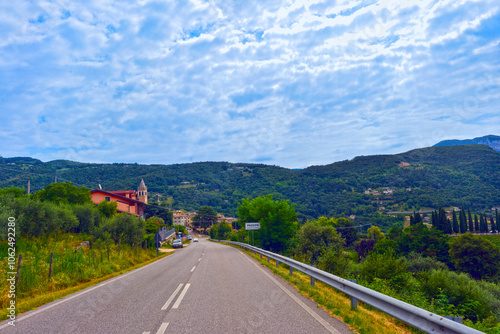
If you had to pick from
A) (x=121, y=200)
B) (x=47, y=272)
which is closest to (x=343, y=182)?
(x=121, y=200)

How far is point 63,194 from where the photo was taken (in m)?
39.5

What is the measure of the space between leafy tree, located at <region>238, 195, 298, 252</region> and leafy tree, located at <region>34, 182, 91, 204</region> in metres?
24.6

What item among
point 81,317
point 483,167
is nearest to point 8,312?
point 81,317

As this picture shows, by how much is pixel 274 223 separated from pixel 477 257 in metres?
34.6

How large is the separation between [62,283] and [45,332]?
717cm

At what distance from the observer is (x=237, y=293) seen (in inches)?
334

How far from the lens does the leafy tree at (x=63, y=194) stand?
125ft

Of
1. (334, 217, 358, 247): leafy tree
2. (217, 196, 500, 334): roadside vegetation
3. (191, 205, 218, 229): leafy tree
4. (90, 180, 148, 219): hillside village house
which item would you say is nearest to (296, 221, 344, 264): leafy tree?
(217, 196, 500, 334): roadside vegetation

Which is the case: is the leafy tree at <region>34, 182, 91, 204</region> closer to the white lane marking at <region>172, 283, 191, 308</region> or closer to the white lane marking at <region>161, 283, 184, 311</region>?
the white lane marking at <region>161, 283, 184, 311</region>

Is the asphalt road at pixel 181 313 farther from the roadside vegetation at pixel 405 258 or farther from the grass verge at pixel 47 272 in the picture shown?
the roadside vegetation at pixel 405 258

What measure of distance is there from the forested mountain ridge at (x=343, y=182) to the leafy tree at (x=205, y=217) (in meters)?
7.46

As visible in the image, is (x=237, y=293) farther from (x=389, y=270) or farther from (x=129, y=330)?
(x=389, y=270)

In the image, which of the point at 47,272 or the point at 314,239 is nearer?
the point at 47,272

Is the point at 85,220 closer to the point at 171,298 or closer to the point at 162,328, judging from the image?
the point at 171,298
